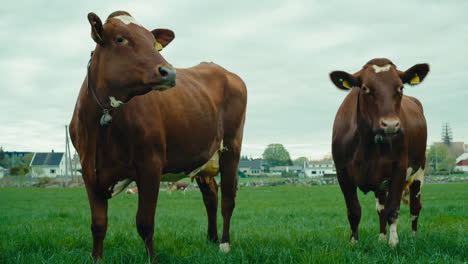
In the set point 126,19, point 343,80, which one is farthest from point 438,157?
point 126,19

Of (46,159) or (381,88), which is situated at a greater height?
(46,159)

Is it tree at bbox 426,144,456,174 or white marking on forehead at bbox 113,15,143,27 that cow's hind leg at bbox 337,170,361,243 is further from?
tree at bbox 426,144,456,174

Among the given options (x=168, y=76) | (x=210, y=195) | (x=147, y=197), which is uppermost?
(x=168, y=76)

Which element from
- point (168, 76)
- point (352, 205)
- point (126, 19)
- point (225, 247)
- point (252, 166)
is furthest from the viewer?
point (252, 166)

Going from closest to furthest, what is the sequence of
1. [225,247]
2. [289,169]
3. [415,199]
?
1. [225,247]
2. [415,199]
3. [289,169]

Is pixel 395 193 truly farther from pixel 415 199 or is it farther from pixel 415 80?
pixel 415 199

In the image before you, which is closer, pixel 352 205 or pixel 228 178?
pixel 228 178

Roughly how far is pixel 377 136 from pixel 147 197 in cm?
305

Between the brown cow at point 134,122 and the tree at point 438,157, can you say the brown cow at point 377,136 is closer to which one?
the brown cow at point 134,122

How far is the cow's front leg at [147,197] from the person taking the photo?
4637 millimetres

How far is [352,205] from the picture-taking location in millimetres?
6781

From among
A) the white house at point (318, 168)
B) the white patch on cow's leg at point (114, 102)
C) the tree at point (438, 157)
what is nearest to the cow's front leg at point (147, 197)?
the white patch on cow's leg at point (114, 102)

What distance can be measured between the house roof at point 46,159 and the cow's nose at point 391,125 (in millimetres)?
110420

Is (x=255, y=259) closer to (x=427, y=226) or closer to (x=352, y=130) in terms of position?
(x=352, y=130)
